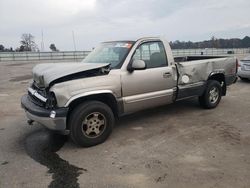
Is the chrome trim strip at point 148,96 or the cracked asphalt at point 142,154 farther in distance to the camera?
the chrome trim strip at point 148,96

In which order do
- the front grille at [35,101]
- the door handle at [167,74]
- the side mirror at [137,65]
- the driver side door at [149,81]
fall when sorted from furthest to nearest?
the door handle at [167,74]
the driver side door at [149,81]
the side mirror at [137,65]
the front grille at [35,101]

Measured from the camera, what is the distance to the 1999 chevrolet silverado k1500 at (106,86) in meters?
4.62

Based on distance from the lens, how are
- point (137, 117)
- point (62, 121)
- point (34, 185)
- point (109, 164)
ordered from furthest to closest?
1. point (137, 117)
2. point (62, 121)
3. point (109, 164)
4. point (34, 185)

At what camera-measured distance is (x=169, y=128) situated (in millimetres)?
5777

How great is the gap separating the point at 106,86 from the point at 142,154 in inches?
52.2

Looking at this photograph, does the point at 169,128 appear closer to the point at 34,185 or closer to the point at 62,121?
the point at 62,121

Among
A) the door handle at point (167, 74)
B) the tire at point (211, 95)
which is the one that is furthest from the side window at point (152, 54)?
the tire at point (211, 95)

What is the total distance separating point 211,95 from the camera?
719 cm

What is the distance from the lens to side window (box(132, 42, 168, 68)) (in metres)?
5.68

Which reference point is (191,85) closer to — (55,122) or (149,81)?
(149,81)

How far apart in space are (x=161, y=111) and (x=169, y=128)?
4.35 ft

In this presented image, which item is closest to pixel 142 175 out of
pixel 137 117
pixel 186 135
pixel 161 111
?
pixel 186 135

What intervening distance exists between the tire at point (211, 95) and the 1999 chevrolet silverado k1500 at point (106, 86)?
0.87ft

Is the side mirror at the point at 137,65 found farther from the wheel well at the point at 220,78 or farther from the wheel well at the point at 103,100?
the wheel well at the point at 220,78
